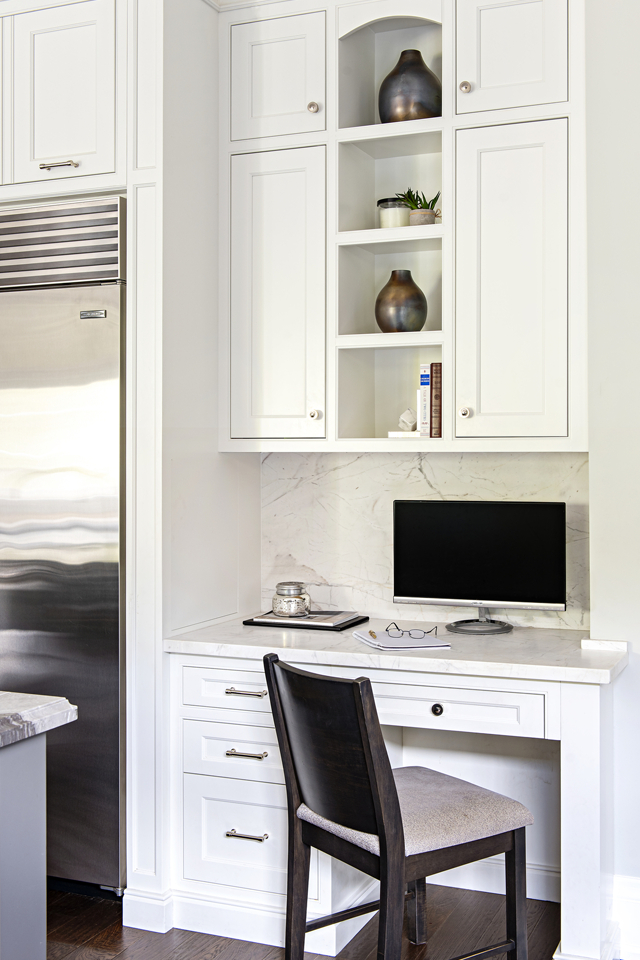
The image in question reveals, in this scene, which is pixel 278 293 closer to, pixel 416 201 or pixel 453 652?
pixel 416 201

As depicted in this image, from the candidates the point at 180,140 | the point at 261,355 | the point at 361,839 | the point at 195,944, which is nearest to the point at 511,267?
the point at 261,355

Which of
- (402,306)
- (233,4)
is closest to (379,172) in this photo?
(402,306)

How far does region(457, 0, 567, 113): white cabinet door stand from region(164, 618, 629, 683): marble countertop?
1.55 m

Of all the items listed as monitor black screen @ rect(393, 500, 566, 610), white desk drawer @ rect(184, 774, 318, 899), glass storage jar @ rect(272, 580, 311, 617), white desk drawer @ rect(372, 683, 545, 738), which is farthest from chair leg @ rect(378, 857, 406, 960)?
glass storage jar @ rect(272, 580, 311, 617)

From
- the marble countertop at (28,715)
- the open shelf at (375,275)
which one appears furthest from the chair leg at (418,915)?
the open shelf at (375,275)

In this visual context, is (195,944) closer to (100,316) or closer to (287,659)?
(287,659)

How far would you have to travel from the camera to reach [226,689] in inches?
105

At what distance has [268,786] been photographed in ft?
8.50

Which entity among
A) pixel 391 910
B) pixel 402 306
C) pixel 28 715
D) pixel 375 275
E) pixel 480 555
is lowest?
pixel 391 910

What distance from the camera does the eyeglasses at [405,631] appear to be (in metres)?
2.67

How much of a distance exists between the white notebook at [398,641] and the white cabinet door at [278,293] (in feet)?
2.15

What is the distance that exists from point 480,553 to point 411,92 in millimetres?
1440

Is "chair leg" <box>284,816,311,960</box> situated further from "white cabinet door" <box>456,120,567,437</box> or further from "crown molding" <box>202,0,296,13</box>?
"crown molding" <box>202,0,296,13</box>

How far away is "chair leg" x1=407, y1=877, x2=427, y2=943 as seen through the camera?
2588mm
